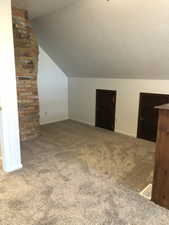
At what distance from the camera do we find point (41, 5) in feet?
9.55

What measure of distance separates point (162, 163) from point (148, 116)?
215cm

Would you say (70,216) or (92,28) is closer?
(70,216)

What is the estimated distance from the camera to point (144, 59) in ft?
10.5

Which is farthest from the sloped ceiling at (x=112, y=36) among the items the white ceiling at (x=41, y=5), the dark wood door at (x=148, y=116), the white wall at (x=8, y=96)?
the white wall at (x=8, y=96)

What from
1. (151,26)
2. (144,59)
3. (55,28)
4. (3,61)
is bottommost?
(3,61)

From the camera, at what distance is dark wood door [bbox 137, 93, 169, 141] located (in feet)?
12.0

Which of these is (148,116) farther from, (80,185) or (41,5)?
(41,5)

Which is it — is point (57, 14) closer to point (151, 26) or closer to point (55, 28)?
point (55, 28)

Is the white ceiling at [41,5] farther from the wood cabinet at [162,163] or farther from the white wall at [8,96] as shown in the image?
the wood cabinet at [162,163]

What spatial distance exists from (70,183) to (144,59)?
2490 millimetres

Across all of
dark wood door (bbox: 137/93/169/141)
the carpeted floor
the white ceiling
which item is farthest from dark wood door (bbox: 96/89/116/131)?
the white ceiling

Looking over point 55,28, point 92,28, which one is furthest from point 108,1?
point 55,28

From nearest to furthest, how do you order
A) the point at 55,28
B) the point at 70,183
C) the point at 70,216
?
the point at 70,216
the point at 70,183
the point at 55,28

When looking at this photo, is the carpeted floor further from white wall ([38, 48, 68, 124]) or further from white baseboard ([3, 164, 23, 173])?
white wall ([38, 48, 68, 124])
